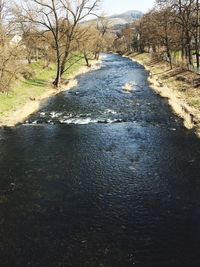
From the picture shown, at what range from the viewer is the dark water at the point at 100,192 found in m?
14.4

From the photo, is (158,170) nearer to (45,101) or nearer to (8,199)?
(8,199)

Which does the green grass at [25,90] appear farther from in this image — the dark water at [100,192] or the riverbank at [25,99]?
the dark water at [100,192]

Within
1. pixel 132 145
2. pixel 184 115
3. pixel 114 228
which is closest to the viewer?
pixel 114 228

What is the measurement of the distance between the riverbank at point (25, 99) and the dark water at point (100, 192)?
1.98 metres

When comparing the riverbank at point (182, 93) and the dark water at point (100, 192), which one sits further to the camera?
the riverbank at point (182, 93)

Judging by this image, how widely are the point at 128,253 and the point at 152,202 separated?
14.6 feet

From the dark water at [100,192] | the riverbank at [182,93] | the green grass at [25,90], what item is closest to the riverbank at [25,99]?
the green grass at [25,90]

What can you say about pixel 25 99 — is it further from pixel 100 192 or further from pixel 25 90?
pixel 100 192

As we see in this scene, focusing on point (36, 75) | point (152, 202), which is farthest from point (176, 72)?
point (152, 202)

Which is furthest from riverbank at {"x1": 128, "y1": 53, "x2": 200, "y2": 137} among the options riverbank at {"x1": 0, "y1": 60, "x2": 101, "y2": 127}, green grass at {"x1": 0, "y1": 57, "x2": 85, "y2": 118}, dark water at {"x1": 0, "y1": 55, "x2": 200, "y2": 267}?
green grass at {"x1": 0, "y1": 57, "x2": 85, "y2": 118}

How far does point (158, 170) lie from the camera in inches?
878

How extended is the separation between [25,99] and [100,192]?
2596cm

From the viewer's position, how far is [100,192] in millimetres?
19438

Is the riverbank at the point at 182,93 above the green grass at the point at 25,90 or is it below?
below
